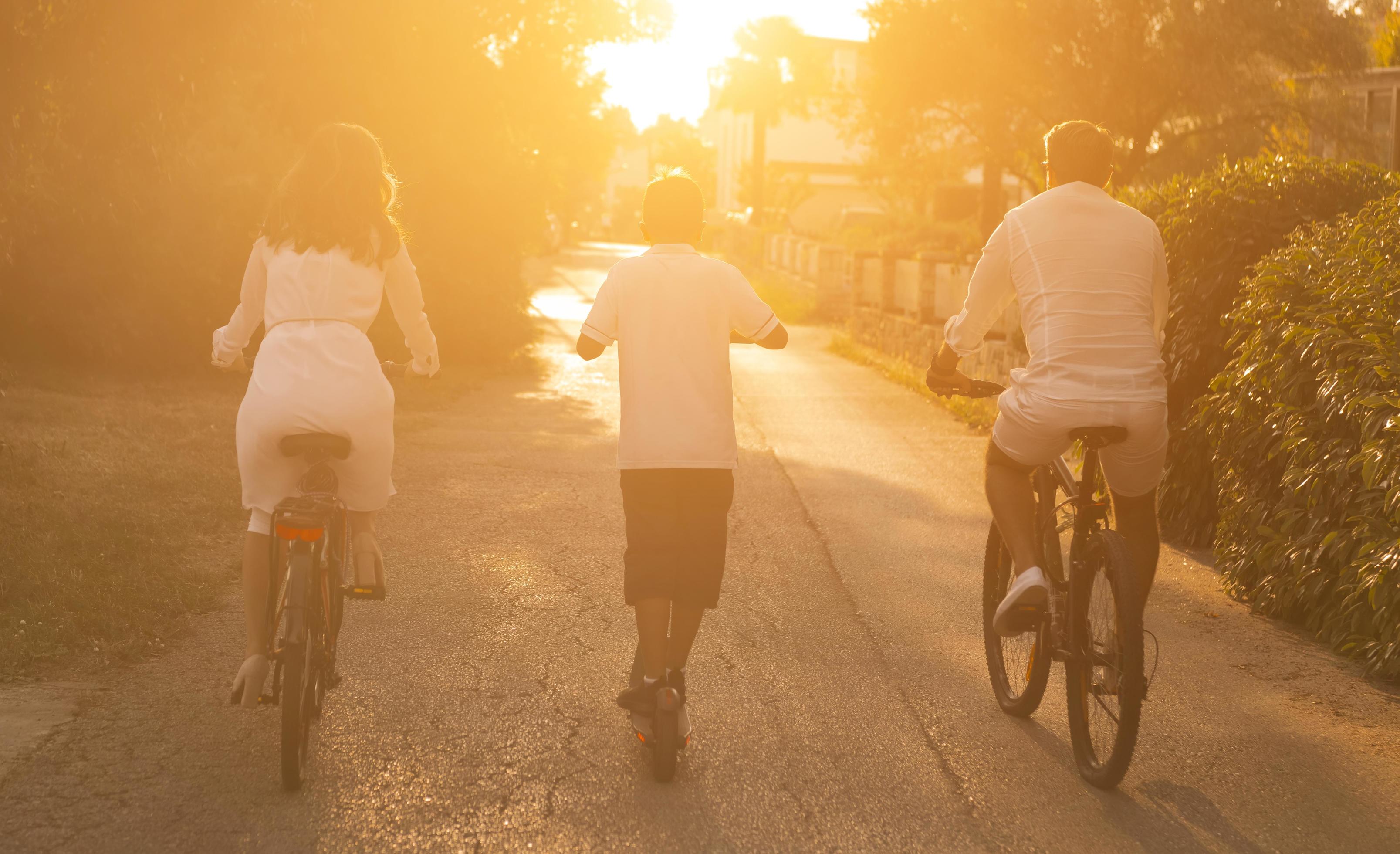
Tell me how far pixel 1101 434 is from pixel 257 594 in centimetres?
265

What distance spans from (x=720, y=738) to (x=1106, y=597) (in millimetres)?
1356

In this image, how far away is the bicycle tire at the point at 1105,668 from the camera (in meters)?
3.95

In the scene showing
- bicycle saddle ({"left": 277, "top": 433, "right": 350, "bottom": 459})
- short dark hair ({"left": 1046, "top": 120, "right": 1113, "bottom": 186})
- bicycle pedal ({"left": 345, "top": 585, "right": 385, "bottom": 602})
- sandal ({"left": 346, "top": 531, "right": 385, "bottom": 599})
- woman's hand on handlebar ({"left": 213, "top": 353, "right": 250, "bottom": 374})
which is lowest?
bicycle pedal ({"left": 345, "top": 585, "right": 385, "bottom": 602})

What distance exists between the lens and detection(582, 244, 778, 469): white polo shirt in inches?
161

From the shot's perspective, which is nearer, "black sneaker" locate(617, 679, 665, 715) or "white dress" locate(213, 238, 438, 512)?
"white dress" locate(213, 238, 438, 512)

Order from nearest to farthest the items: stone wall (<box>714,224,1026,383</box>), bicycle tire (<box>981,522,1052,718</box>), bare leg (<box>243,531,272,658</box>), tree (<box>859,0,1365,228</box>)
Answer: bare leg (<box>243,531,272,658</box>)
bicycle tire (<box>981,522,1052,718</box>)
stone wall (<box>714,224,1026,383</box>)
tree (<box>859,0,1365,228</box>)

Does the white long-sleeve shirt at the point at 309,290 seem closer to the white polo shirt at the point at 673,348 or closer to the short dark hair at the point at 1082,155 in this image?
the white polo shirt at the point at 673,348

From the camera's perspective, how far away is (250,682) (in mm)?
4016

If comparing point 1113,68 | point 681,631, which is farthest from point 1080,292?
point 1113,68

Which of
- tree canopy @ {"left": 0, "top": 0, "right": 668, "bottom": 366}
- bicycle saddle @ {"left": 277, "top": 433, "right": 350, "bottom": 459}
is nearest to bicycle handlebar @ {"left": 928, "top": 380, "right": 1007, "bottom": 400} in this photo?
bicycle saddle @ {"left": 277, "top": 433, "right": 350, "bottom": 459}

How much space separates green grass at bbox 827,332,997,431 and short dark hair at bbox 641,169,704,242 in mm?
6192

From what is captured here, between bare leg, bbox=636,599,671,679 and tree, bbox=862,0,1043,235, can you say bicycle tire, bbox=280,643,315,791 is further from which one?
tree, bbox=862,0,1043,235

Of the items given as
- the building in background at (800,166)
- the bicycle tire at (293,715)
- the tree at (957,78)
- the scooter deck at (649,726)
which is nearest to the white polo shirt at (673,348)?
the scooter deck at (649,726)

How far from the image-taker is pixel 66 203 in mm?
13008
